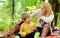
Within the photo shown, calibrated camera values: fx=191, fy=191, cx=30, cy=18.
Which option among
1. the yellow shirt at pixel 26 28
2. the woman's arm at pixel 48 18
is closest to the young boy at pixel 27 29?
the yellow shirt at pixel 26 28

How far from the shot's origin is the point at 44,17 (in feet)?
5.95

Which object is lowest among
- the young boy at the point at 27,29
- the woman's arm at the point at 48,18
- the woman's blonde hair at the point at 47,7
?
the young boy at the point at 27,29

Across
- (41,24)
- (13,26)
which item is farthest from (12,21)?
(41,24)

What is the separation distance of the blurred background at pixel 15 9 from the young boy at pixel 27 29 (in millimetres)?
45

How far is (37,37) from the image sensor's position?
1841mm

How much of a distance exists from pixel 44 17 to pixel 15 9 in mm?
288

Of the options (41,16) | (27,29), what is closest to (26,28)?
(27,29)

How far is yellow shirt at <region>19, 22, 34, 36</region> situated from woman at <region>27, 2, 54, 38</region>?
0.06 meters

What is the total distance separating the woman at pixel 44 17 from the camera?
5.92 ft

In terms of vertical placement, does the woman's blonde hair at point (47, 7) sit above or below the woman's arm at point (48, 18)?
above

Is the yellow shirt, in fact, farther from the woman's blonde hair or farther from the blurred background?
the woman's blonde hair

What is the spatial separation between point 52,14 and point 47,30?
161mm

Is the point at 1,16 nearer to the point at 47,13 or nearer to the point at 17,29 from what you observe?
the point at 17,29

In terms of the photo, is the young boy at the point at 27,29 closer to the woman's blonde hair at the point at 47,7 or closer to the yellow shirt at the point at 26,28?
the yellow shirt at the point at 26,28
